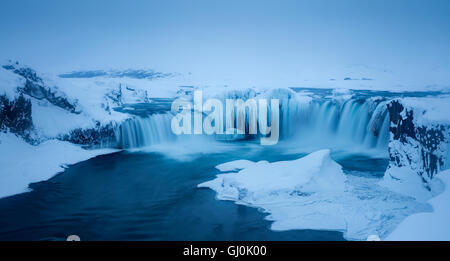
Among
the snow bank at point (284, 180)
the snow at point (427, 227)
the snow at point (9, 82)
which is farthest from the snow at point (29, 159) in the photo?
the snow at point (427, 227)

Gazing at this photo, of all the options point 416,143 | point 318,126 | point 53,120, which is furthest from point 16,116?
point 416,143

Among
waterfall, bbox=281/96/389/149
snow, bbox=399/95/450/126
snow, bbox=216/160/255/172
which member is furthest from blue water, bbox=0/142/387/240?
snow, bbox=399/95/450/126

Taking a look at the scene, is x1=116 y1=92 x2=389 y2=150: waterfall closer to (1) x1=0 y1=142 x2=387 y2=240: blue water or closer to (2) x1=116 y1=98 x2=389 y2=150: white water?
(2) x1=116 y1=98 x2=389 y2=150: white water

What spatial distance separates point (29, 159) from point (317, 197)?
16.0 ft

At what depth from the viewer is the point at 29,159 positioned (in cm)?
575

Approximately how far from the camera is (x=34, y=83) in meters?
7.11

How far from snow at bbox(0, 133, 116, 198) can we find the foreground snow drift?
275 cm

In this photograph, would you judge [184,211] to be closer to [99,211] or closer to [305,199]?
[99,211]

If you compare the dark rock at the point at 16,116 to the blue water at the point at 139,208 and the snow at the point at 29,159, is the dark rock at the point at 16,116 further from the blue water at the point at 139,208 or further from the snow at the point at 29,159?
the blue water at the point at 139,208

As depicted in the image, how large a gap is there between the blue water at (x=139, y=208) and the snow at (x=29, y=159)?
0.20 metres

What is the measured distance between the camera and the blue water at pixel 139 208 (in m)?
3.55

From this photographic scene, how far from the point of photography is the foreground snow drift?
3.54 metres

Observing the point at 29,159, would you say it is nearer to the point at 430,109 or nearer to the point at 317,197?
the point at 317,197
